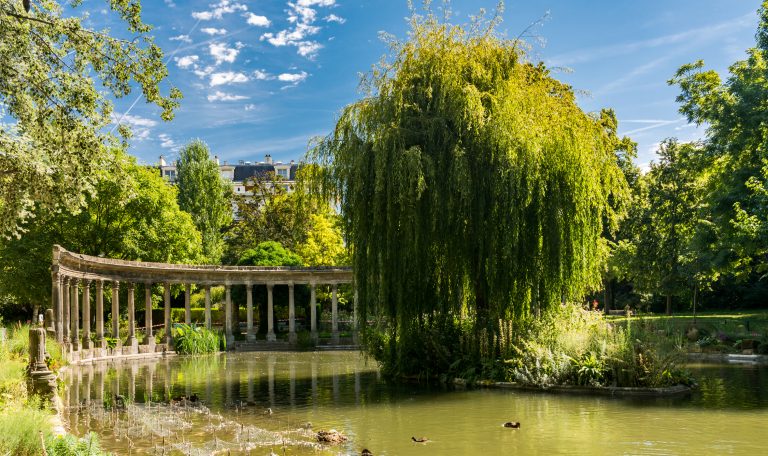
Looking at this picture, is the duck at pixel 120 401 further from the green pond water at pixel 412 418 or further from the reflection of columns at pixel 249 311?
the reflection of columns at pixel 249 311

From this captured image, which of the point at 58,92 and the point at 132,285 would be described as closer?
the point at 58,92

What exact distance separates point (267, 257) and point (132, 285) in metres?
11.4

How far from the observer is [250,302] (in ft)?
165

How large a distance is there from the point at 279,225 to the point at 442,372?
43.9 m

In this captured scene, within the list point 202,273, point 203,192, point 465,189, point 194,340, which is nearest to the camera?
point 465,189

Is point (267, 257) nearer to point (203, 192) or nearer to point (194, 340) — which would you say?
point (194, 340)

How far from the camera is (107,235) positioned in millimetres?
47094

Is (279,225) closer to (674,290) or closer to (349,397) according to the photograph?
(674,290)

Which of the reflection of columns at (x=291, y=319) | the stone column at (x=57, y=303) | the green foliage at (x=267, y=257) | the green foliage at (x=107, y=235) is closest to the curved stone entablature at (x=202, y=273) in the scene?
the reflection of columns at (x=291, y=319)

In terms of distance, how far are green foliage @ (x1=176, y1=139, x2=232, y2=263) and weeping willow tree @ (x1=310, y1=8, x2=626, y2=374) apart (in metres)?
46.6

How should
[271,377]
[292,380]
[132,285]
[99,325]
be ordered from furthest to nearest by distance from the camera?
[132,285], [99,325], [271,377], [292,380]

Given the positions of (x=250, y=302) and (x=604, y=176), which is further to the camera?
(x=250, y=302)

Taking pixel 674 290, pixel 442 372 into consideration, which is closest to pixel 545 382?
pixel 442 372

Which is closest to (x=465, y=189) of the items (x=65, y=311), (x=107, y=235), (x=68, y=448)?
(x=68, y=448)
